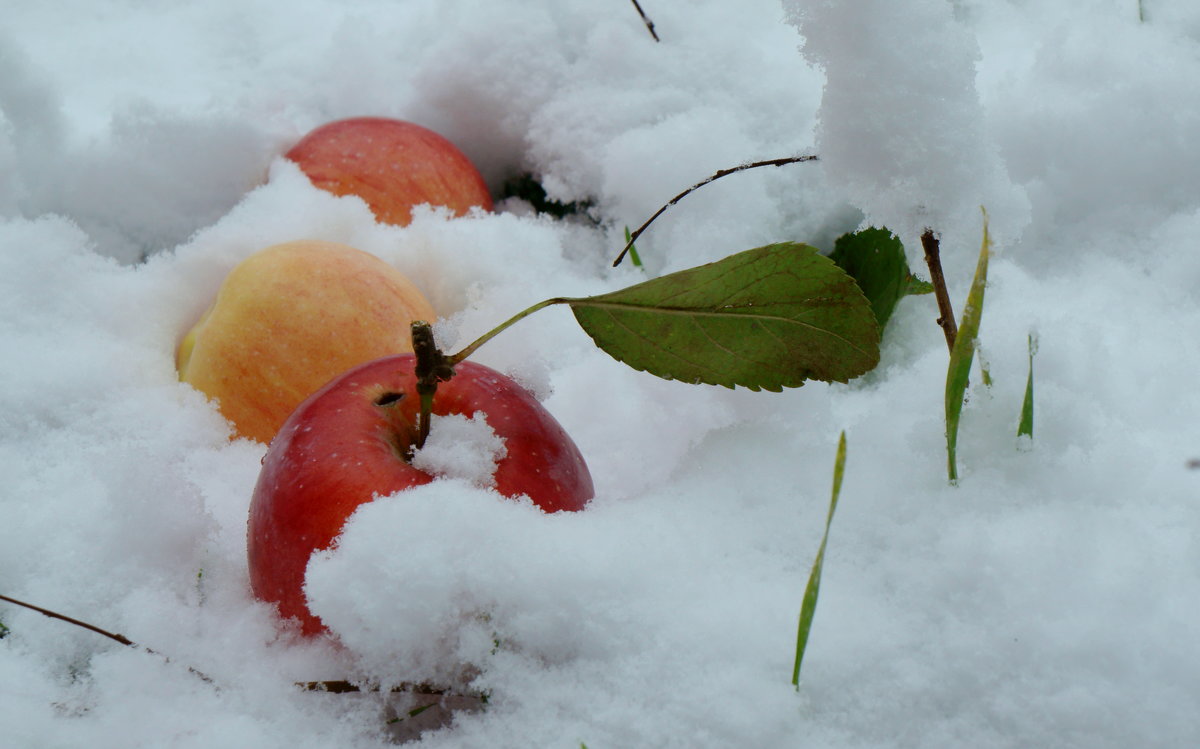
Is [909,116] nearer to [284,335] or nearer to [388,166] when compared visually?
[284,335]

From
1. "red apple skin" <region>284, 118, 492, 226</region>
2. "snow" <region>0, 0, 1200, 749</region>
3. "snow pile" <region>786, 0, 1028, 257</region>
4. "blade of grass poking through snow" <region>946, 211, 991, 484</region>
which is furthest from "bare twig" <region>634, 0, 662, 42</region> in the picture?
"blade of grass poking through snow" <region>946, 211, 991, 484</region>

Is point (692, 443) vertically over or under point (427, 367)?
under

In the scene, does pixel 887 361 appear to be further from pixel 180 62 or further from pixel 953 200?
pixel 180 62

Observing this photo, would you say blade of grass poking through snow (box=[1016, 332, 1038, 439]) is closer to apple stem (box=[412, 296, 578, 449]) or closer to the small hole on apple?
apple stem (box=[412, 296, 578, 449])

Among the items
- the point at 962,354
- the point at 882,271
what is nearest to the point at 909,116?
the point at 962,354

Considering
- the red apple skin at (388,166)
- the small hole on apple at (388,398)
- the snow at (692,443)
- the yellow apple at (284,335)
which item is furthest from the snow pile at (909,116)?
the red apple skin at (388,166)
